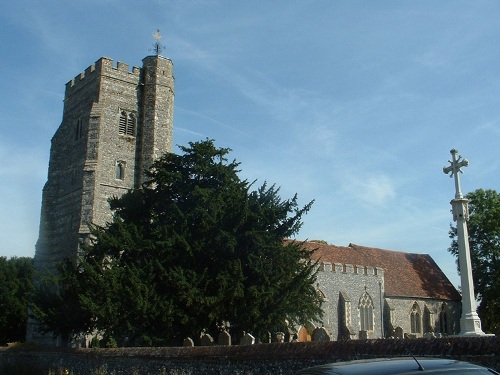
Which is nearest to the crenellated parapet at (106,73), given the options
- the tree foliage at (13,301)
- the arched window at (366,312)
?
the tree foliage at (13,301)

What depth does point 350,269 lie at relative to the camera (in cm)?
3284

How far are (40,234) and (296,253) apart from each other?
796 inches

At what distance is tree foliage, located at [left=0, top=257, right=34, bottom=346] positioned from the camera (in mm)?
40312

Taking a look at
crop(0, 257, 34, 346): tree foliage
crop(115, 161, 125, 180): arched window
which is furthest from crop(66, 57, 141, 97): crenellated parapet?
crop(0, 257, 34, 346): tree foliage

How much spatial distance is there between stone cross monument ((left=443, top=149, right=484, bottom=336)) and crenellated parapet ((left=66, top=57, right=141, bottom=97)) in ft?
79.5

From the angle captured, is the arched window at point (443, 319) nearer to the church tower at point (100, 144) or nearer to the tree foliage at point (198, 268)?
the tree foliage at point (198, 268)

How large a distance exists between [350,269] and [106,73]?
19.3 meters

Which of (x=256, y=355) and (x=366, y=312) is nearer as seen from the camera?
(x=256, y=355)

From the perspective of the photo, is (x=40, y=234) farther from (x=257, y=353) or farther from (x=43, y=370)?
(x=257, y=353)

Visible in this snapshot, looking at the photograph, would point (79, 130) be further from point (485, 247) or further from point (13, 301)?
point (485, 247)

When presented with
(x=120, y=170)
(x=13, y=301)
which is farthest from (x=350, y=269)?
(x=13, y=301)

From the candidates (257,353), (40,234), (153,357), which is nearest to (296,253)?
(153,357)

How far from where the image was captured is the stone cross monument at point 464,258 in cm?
1628

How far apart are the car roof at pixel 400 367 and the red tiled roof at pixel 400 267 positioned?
28798 mm
